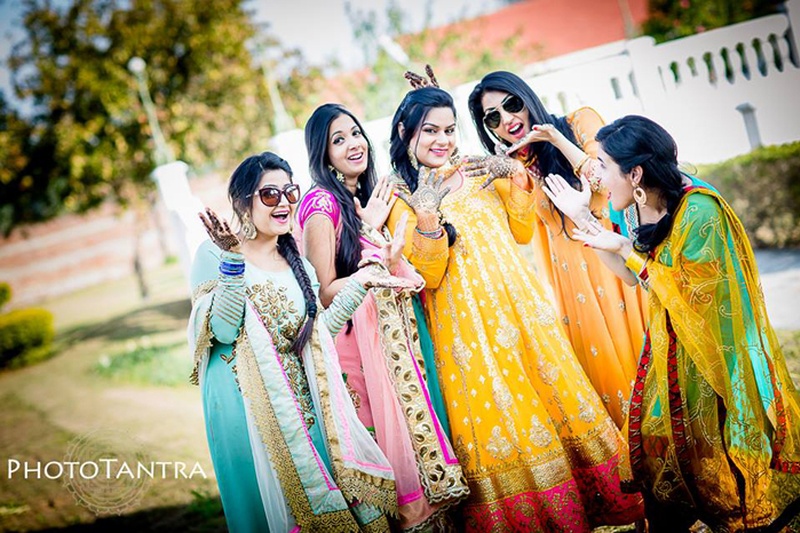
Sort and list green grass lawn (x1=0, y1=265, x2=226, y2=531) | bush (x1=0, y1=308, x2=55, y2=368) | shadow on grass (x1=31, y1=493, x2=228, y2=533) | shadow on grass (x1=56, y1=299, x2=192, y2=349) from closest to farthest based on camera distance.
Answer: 1. shadow on grass (x1=31, y1=493, x2=228, y2=533)
2. green grass lawn (x1=0, y1=265, x2=226, y2=531)
3. bush (x1=0, y1=308, x2=55, y2=368)
4. shadow on grass (x1=56, y1=299, x2=192, y2=349)

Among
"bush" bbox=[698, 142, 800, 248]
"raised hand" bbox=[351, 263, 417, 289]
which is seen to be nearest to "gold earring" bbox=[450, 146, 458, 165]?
"raised hand" bbox=[351, 263, 417, 289]

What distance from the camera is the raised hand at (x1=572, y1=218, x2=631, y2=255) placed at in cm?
258

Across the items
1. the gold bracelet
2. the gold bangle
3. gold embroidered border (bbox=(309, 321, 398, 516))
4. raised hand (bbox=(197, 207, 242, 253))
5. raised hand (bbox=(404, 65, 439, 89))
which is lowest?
gold embroidered border (bbox=(309, 321, 398, 516))

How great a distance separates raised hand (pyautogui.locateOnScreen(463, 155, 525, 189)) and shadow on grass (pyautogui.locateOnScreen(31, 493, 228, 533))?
2752mm

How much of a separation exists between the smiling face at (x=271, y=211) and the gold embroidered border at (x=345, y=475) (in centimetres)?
41

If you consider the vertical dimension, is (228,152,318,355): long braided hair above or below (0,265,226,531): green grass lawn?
above

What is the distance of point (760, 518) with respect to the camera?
7.55ft

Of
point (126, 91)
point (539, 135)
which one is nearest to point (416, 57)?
point (126, 91)

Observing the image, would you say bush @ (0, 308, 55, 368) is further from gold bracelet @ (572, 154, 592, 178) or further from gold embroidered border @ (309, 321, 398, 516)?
gold bracelet @ (572, 154, 592, 178)

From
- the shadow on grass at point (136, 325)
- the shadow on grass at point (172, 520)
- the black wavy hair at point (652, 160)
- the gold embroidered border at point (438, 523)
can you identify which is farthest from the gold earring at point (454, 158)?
the shadow on grass at point (136, 325)

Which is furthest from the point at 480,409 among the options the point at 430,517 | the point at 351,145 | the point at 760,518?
the point at 351,145

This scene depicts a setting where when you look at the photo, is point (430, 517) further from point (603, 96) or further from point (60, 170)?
point (60, 170)

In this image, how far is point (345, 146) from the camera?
2920 millimetres

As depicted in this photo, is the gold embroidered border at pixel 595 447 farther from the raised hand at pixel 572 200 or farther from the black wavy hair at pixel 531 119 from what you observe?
the black wavy hair at pixel 531 119
